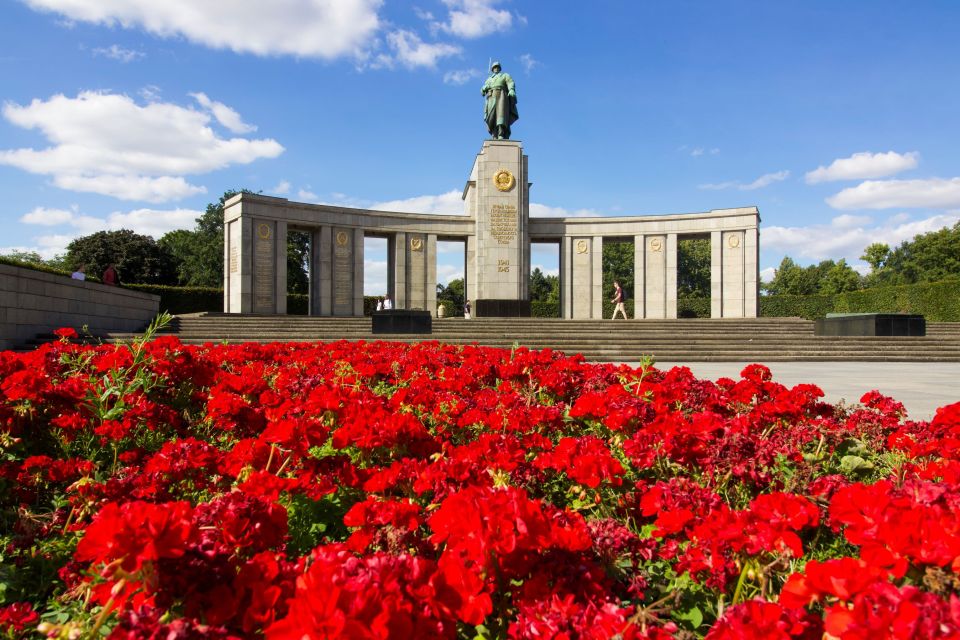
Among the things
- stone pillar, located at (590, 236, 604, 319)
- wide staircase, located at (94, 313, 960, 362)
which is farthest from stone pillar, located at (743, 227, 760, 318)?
wide staircase, located at (94, 313, 960, 362)

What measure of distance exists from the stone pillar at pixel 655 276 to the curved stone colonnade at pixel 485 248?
55 millimetres

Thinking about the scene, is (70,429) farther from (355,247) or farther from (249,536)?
(355,247)

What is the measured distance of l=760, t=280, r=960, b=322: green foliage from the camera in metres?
29.8

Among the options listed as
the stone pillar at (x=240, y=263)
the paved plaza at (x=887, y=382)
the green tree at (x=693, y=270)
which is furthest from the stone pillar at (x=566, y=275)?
the green tree at (x=693, y=270)

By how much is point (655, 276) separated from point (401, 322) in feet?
61.8

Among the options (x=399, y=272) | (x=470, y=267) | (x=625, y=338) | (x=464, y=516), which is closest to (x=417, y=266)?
(x=399, y=272)

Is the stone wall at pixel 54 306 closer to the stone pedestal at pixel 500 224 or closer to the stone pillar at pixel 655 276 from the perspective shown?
the stone pedestal at pixel 500 224

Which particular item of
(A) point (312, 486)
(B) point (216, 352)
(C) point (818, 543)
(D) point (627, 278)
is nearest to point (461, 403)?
(A) point (312, 486)

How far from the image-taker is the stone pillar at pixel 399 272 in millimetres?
30922

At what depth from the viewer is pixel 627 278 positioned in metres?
67.4

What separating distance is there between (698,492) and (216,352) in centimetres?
581

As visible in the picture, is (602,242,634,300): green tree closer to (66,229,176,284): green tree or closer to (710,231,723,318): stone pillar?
(710,231,723,318): stone pillar

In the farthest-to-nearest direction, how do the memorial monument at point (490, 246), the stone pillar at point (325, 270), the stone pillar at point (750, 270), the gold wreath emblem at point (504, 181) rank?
the stone pillar at point (750, 270)
the stone pillar at point (325, 270)
the gold wreath emblem at point (504, 181)
the memorial monument at point (490, 246)

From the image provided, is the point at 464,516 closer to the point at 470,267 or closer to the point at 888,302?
the point at 470,267
